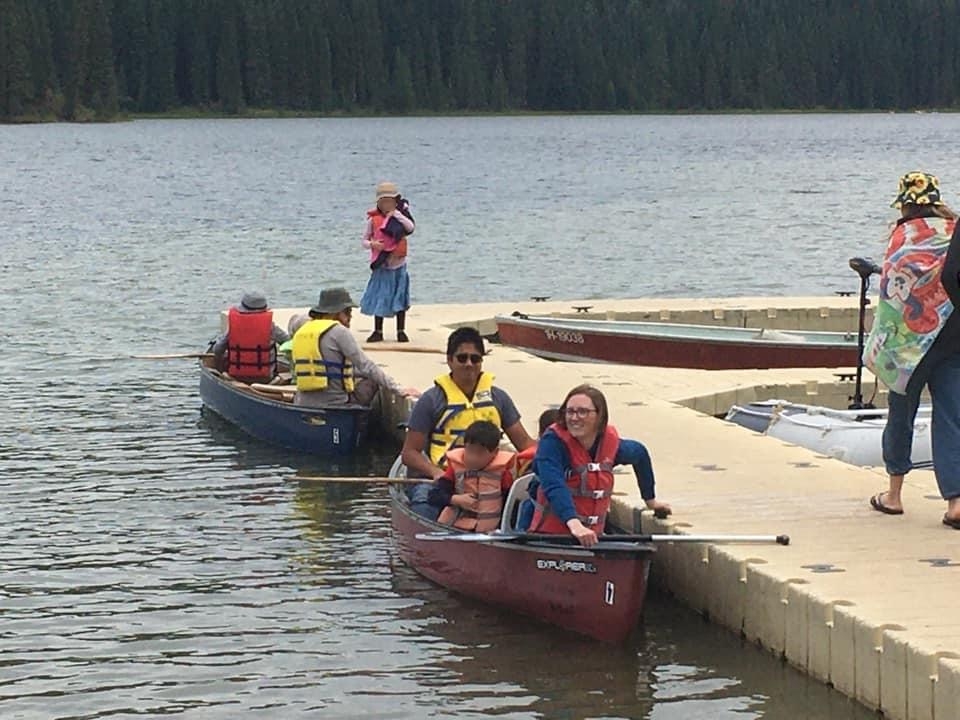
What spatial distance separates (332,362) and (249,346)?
2.52 meters

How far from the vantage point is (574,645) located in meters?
10.7

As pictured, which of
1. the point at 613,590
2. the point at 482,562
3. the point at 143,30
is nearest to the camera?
the point at 613,590

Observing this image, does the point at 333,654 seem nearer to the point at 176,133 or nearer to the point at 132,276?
the point at 132,276

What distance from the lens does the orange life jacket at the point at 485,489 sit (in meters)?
11.4

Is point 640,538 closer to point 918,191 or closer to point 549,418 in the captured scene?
point 549,418

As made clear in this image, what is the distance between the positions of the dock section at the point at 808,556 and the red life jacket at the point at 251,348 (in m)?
2.97

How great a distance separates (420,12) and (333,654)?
169 metres

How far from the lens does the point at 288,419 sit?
16766 millimetres

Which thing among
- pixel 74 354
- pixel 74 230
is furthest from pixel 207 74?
pixel 74 354

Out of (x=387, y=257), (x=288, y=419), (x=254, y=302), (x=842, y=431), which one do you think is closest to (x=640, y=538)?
(x=842, y=431)

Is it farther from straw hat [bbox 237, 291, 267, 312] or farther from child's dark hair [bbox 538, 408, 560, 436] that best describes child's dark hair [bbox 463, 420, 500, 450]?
straw hat [bbox 237, 291, 267, 312]

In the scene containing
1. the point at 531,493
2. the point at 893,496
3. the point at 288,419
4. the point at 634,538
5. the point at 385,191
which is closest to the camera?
the point at 634,538

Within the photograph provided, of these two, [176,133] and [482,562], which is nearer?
[482,562]

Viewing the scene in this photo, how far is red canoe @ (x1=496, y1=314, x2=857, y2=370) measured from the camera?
19984 mm
